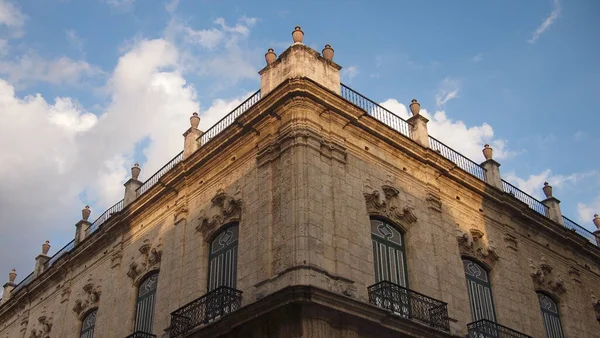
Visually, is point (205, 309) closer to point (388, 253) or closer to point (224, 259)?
point (224, 259)

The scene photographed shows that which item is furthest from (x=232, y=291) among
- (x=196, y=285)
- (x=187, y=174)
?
(x=187, y=174)

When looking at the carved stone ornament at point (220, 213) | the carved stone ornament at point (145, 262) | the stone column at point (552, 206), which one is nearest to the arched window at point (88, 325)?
the carved stone ornament at point (145, 262)

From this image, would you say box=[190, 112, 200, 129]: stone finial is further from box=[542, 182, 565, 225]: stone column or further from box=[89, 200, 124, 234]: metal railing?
box=[542, 182, 565, 225]: stone column

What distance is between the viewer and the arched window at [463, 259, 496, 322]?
58.1 feet

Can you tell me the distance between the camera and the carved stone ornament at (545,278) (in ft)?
65.6

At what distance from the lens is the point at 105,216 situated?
2320cm

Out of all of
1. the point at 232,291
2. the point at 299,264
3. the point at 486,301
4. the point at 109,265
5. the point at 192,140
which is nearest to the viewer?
the point at 299,264

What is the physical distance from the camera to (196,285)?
16891 millimetres

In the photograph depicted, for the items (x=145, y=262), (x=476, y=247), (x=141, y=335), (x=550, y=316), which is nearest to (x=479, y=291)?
(x=476, y=247)

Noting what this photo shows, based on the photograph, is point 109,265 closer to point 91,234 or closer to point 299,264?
point 91,234

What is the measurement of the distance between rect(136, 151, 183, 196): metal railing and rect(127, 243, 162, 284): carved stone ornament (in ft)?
6.31

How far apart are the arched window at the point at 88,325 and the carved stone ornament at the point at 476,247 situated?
34.5 feet

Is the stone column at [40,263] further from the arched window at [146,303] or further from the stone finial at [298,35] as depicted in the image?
the stone finial at [298,35]

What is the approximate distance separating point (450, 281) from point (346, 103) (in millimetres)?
4873
